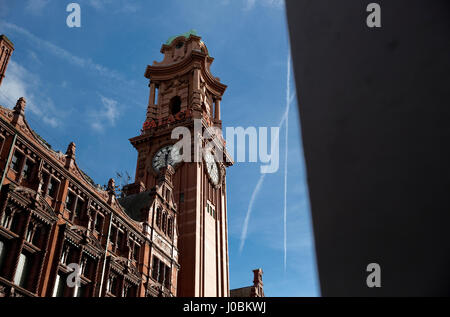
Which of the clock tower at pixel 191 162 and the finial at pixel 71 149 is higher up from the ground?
the clock tower at pixel 191 162

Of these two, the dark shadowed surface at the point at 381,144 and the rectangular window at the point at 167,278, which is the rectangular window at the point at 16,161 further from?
the dark shadowed surface at the point at 381,144

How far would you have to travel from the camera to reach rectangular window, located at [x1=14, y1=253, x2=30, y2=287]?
22950mm

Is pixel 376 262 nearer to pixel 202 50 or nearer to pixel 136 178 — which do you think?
pixel 136 178

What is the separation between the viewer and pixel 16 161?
2503 cm

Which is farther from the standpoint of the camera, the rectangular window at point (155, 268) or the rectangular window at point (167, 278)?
the rectangular window at point (167, 278)

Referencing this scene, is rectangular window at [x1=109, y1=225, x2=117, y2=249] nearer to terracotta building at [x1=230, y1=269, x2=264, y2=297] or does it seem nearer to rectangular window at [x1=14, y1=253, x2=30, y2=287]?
rectangular window at [x1=14, y1=253, x2=30, y2=287]

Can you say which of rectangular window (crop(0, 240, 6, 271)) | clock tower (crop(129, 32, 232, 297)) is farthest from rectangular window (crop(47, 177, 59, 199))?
clock tower (crop(129, 32, 232, 297))

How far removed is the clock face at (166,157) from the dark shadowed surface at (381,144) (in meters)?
57.1

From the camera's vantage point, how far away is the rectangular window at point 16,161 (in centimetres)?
2472

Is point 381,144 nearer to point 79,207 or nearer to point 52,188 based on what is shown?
point 52,188

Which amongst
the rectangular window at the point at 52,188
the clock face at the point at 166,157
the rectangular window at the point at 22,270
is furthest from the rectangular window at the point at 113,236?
the clock face at the point at 166,157

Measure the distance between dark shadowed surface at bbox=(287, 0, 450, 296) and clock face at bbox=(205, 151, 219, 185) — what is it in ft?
191

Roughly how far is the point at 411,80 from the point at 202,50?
76645 millimetres
